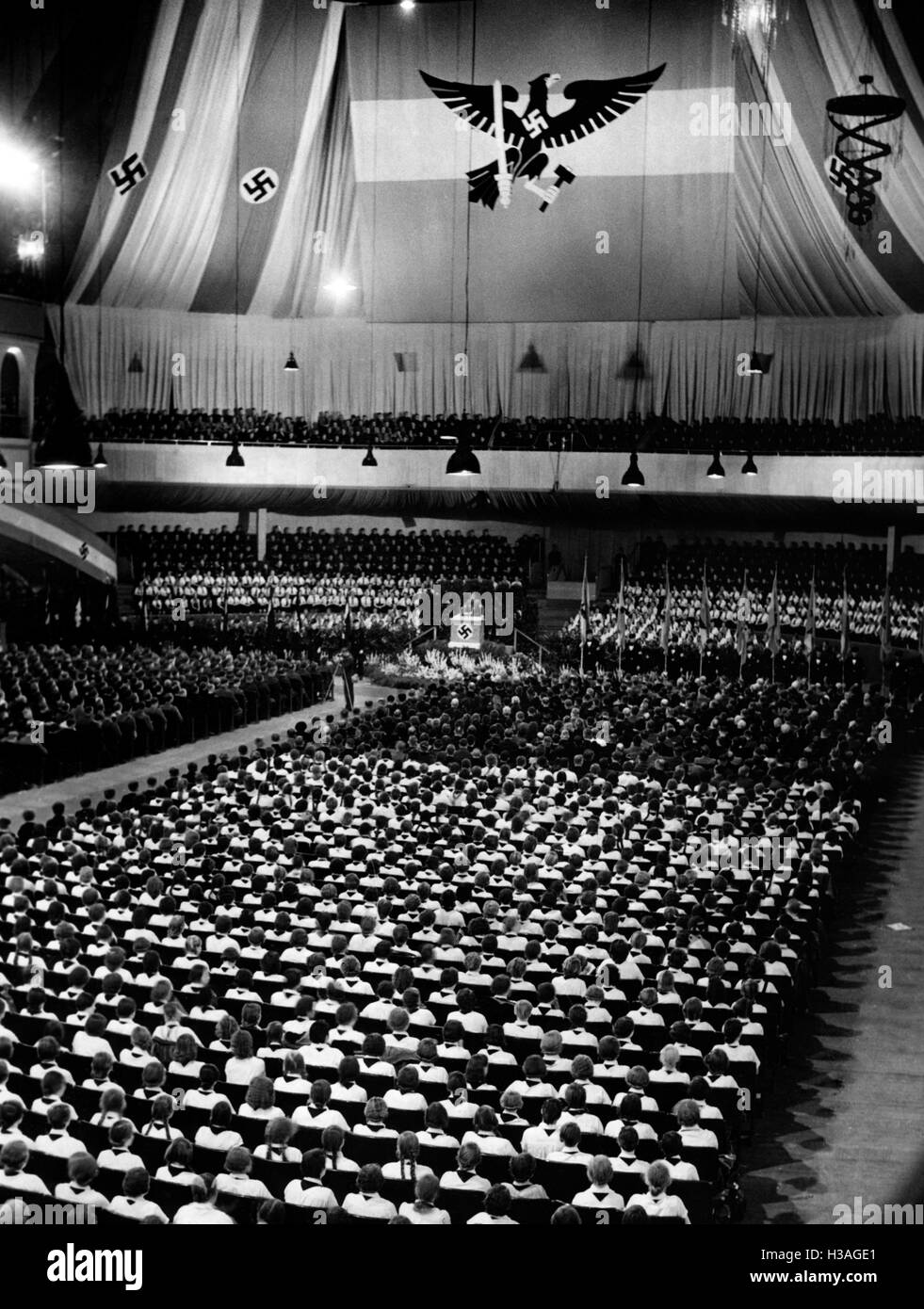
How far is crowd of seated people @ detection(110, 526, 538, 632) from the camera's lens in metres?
33.2

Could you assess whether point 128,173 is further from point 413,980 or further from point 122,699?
point 413,980

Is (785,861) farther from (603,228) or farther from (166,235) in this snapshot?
(166,235)

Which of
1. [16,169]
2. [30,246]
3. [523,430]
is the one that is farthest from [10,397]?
[523,430]

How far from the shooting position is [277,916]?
11.9 metres

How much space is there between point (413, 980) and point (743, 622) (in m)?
18.5

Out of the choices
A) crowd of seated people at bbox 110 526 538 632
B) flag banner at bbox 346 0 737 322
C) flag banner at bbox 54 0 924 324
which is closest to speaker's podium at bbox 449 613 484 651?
crowd of seated people at bbox 110 526 538 632

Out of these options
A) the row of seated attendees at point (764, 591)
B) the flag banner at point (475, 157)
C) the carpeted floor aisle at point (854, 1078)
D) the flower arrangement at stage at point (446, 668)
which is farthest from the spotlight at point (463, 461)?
the flag banner at point (475, 157)

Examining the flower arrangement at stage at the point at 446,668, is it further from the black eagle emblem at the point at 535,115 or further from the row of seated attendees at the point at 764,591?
the black eagle emblem at the point at 535,115

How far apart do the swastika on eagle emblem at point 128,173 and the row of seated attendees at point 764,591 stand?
13.1 meters

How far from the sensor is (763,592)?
31938mm

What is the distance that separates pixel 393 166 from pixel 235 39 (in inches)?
186

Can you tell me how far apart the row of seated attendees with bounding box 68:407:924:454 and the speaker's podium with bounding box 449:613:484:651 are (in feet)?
15.6

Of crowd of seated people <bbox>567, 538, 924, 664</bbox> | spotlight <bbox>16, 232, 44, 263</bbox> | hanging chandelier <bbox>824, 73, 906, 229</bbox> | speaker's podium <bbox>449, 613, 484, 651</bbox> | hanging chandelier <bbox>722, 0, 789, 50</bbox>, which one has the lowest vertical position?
speaker's podium <bbox>449, 613, 484, 651</bbox>

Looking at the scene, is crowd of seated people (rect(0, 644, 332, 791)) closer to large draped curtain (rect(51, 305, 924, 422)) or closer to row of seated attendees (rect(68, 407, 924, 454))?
row of seated attendees (rect(68, 407, 924, 454))
